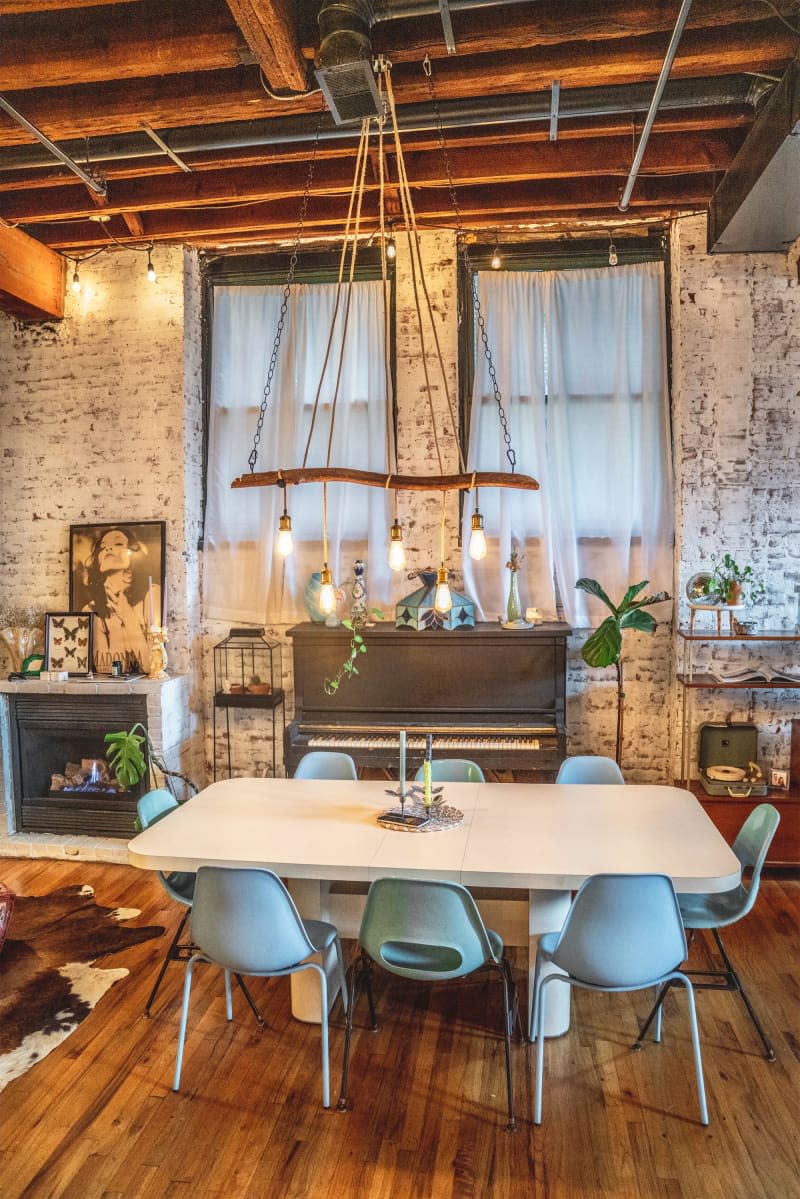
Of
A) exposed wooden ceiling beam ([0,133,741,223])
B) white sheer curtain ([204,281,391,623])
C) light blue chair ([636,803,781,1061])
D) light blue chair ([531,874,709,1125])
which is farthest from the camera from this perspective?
white sheer curtain ([204,281,391,623])

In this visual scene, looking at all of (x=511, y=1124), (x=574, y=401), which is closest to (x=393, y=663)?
(x=574, y=401)

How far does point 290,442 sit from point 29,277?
2.13m

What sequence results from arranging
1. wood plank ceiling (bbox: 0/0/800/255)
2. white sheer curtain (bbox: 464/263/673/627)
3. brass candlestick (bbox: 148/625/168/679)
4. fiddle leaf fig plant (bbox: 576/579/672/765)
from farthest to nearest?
brass candlestick (bbox: 148/625/168/679)
white sheer curtain (bbox: 464/263/673/627)
fiddle leaf fig plant (bbox: 576/579/672/765)
wood plank ceiling (bbox: 0/0/800/255)

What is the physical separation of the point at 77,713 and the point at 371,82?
4.49 meters

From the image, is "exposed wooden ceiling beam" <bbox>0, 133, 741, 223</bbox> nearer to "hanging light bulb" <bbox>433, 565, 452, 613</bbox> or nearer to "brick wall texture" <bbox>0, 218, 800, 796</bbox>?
"brick wall texture" <bbox>0, 218, 800, 796</bbox>

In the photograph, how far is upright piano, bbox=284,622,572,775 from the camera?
5.43 metres

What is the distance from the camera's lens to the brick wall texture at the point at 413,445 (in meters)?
5.64

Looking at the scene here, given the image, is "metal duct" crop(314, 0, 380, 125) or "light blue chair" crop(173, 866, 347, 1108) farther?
"metal duct" crop(314, 0, 380, 125)

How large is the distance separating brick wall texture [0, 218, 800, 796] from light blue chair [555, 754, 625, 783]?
1458 millimetres

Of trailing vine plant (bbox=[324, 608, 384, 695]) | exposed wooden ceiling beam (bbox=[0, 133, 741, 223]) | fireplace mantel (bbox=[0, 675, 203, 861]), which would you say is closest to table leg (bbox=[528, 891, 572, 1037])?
trailing vine plant (bbox=[324, 608, 384, 695])

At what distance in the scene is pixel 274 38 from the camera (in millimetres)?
3375

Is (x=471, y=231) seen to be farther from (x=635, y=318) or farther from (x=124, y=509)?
(x=124, y=509)

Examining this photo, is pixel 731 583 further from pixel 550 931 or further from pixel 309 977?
pixel 309 977

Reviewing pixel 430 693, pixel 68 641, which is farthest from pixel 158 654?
pixel 430 693
